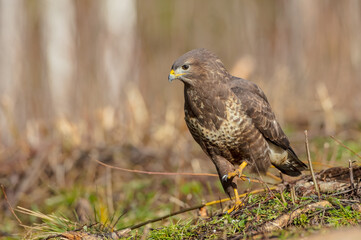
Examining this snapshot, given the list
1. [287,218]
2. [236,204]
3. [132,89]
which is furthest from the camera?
[132,89]

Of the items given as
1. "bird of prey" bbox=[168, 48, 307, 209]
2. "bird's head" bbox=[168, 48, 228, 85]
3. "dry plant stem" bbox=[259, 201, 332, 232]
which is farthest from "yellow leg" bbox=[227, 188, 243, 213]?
"bird's head" bbox=[168, 48, 228, 85]

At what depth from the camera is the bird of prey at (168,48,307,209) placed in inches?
136

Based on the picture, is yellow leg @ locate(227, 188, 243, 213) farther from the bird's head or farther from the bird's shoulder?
the bird's head

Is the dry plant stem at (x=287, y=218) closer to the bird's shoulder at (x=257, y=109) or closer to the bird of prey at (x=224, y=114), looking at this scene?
the bird of prey at (x=224, y=114)

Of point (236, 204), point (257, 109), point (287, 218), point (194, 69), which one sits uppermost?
point (194, 69)

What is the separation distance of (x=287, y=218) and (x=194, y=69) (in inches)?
52.9

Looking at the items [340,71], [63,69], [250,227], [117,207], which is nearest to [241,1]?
[340,71]

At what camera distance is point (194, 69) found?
352 cm

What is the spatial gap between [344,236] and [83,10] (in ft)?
27.6

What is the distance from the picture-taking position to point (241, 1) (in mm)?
12398

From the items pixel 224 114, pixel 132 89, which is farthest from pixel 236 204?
pixel 132 89

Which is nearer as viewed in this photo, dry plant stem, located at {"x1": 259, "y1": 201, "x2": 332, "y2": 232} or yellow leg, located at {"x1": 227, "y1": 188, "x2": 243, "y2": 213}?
dry plant stem, located at {"x1": 259, "y1": 201, "x2": 332, "y2": 232}

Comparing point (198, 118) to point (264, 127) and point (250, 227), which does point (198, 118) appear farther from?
point (250, 227)

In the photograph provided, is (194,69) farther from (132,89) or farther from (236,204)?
(132,89)
